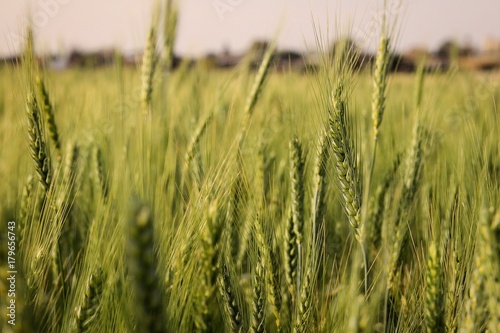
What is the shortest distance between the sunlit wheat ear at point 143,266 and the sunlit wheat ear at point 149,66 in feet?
3.61

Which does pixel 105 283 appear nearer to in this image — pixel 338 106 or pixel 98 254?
pixel 98 254

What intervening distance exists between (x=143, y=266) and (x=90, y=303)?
35 centimetres

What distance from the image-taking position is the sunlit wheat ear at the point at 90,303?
80cm

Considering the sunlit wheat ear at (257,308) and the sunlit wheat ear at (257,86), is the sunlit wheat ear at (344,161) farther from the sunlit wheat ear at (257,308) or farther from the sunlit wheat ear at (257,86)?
the sunlit wheat ear at (257,86)

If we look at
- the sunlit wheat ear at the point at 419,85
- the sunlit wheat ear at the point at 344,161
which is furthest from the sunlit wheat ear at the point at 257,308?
the sunlit wheat ear at the point at 419,85

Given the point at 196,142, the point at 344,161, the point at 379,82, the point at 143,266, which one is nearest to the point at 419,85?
the point at 379,82

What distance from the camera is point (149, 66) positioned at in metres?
1.63

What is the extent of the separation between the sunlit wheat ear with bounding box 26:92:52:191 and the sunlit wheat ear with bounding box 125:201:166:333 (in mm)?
576

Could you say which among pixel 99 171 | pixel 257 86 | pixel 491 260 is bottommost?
pixel 99 171

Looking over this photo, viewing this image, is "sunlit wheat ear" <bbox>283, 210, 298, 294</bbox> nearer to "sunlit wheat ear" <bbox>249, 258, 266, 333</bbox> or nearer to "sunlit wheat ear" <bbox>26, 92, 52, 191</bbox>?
"sunlit wheat ear" <bbox>249, 258, 266, 333</bbox>

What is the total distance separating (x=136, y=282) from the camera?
547mm

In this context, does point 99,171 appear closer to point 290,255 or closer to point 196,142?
point 196,142

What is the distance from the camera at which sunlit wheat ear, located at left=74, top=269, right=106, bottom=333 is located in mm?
802

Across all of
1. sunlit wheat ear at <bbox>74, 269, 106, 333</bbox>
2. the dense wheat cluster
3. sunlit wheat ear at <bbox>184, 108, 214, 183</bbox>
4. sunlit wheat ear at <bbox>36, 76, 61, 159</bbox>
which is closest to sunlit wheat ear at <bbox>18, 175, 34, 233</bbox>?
the dense wheat cluster
